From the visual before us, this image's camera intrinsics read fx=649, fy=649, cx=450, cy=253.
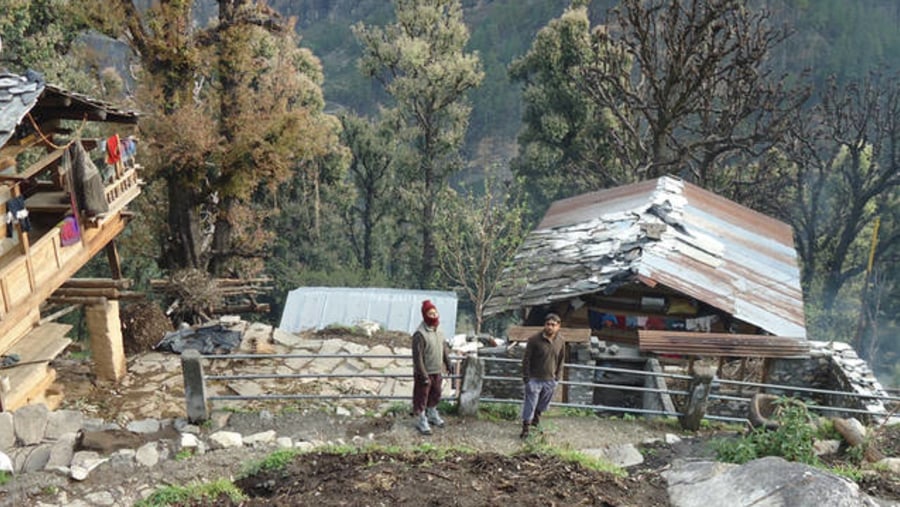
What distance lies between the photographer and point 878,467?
782 centimetres

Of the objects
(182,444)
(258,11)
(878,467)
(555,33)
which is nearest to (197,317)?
(258,11)

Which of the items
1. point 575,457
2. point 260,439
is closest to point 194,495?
point 260,439

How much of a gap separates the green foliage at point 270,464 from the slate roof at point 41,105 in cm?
482

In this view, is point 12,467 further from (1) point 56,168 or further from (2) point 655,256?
(2) point 655,256

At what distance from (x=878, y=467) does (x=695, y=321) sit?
17.7ft

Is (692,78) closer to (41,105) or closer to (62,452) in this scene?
(41,105)

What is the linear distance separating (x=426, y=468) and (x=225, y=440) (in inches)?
116

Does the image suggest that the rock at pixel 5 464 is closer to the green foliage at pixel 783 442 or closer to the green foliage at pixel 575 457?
the green foliage at pixel 575 457

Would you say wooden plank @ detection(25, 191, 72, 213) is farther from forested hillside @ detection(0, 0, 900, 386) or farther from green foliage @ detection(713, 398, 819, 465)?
green foliage @ detection(713, 398, 819, 465)

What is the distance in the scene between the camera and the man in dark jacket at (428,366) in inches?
328

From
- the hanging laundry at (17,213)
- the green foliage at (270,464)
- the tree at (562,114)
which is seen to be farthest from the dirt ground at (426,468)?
the tree at (562,114)

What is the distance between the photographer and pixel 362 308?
21453 millimetres

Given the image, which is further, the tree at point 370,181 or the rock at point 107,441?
the tree at point 370,181

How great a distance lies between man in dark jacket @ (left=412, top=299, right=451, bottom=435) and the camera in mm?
8328
